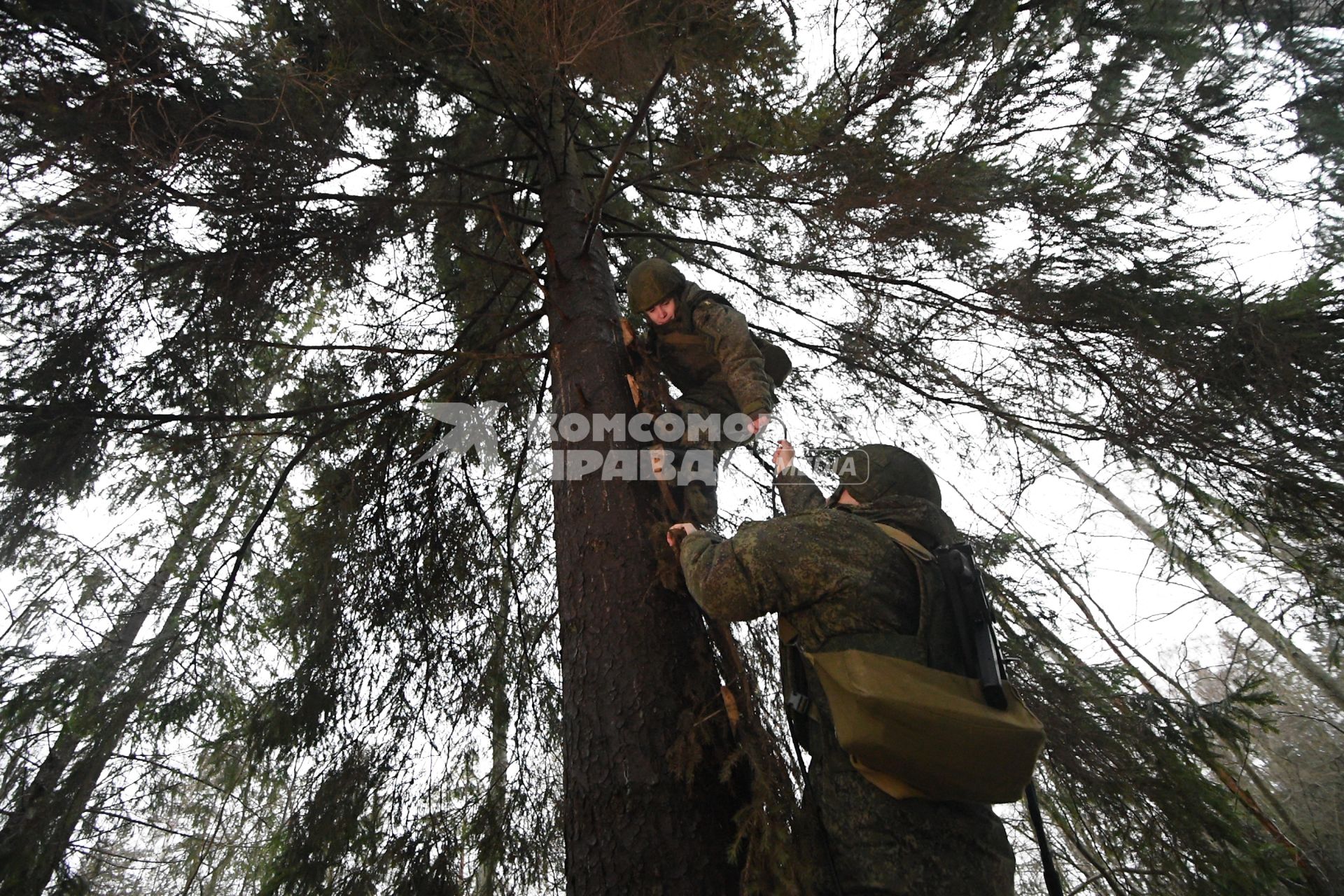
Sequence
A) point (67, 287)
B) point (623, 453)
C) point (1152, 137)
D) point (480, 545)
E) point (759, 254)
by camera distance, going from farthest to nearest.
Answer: point (759, 254) < point (480, 545) < point (1152, 137) < point (67, 287) < point (623, 453)

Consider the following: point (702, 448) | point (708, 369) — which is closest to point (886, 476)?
point (702, 448)

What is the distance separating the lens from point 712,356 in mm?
3293

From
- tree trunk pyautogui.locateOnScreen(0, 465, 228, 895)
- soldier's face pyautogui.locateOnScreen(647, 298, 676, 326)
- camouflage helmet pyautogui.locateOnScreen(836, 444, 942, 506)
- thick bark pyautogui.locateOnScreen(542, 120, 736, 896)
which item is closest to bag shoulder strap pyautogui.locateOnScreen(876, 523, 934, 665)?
camouflage helmet pyautogui.locateOnScreen(836, 444, 942, 506)

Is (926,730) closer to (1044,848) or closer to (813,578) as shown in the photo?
(813,578)

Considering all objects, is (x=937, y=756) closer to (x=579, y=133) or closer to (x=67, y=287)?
(x=67, y=287)

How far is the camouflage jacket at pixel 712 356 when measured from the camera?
2842 millimetres

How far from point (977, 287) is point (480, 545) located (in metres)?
3.75

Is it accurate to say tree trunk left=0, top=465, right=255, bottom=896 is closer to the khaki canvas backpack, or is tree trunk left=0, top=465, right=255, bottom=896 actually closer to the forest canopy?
the forest canopy

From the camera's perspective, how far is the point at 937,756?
1631 millimetres

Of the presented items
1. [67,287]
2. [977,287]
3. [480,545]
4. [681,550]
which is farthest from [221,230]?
[977,287]

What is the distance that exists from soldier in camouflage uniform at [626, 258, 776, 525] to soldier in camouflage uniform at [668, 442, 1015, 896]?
0.86 m

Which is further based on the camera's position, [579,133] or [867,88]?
[579,133]

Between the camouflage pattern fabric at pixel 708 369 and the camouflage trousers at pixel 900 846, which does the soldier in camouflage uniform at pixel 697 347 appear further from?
the camouflage trousers at pixel 900 846

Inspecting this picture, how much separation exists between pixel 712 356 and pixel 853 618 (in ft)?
5.70
